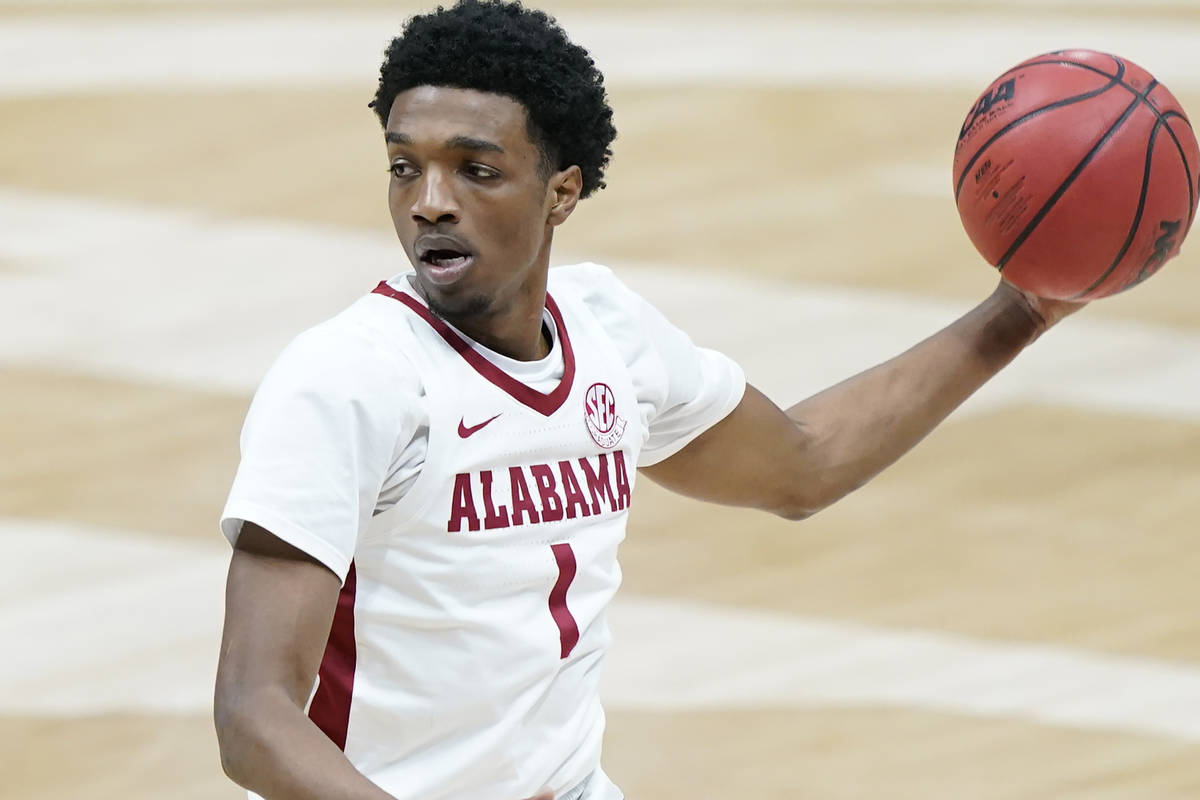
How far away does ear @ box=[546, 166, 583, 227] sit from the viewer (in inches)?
91.5

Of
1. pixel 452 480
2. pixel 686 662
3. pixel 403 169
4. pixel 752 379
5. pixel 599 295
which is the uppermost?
pixel 403 169

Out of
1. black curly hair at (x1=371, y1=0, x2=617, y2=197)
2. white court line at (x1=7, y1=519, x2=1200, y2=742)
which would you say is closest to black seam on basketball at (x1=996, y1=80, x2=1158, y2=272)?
black curly hair at (x1=371, y1=0, x2=617, y2=197)

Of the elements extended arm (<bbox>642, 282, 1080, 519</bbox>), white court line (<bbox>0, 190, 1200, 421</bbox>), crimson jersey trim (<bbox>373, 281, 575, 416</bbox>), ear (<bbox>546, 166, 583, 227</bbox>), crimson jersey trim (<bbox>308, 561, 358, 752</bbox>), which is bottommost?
white court line (<bbox>0, 190, 1200, 421</bbox>)

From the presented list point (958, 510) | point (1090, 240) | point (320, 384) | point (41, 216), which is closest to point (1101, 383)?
point (958, 510)

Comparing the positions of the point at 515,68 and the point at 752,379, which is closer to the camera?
the point at 515,68

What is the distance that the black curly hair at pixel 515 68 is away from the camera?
2.21 metres

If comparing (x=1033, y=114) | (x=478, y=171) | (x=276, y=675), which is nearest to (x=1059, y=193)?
(x=1033, y=114)

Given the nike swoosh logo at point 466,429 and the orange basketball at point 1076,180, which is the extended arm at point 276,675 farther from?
the orange basketball at point 1076,180

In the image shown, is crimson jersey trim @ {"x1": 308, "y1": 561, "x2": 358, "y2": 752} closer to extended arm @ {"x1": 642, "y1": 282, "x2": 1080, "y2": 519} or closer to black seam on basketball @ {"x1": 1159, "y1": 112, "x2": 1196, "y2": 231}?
extended arm @ {"x1": 642, "y1": 282, "x2": 1080, "y2": 519}

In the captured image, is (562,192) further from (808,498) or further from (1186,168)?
(1186,168)

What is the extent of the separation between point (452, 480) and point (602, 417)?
29cm

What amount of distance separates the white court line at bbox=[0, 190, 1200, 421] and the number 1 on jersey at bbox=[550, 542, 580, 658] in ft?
10.1

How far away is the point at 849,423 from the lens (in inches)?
111

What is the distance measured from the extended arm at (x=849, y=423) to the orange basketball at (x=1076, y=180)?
94 millimetres
